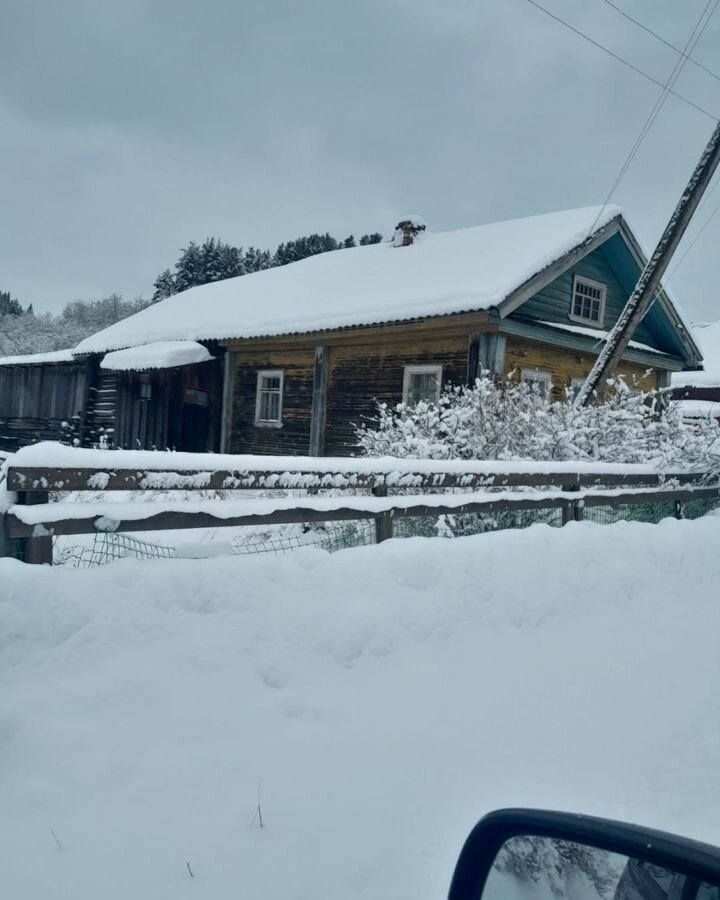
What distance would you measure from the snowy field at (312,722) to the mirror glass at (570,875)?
3.86 ft

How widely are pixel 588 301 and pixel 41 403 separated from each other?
16.7 m

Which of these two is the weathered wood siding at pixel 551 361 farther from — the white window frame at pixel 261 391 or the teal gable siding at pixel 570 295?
the white window frame at pixel 261 391

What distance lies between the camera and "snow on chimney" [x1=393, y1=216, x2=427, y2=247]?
1941 centimetres

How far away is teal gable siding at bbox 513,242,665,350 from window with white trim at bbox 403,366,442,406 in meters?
2.16

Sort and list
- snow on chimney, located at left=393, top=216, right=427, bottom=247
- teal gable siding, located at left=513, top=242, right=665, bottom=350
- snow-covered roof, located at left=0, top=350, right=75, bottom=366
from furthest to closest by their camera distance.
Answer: snow-covered roof, located at left=0, top=350, right=75, bottom=366
snow on chimney, located at left=393, top=216, right=427, bottom=247
teal gable siding, located at left=513, top=242, right=665, bottom=350

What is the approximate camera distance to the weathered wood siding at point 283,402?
16250 mm

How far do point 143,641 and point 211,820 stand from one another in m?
1.04

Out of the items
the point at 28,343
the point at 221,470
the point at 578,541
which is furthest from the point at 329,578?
the point at 28,343

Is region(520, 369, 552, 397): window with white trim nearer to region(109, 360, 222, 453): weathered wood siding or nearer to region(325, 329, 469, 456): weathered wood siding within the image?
region(325, 329, 469, 456): weathered wood siding

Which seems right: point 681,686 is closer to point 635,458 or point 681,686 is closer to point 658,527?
point 658,527

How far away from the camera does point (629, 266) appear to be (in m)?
16.9

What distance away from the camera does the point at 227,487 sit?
404 centimetres

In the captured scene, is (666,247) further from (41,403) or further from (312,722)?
(41,403)

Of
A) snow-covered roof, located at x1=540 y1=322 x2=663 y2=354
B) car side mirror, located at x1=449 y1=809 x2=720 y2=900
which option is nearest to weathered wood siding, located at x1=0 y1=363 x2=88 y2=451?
snow-covered roof, located at x1=540 y1=322 x2=663 y2=354
